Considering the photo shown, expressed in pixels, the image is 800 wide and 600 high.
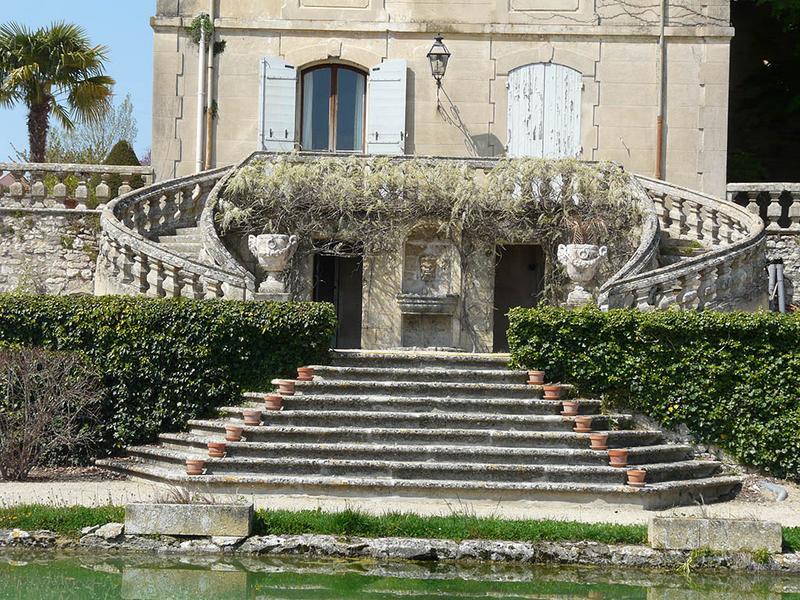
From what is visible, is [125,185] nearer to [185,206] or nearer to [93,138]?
[185,206]

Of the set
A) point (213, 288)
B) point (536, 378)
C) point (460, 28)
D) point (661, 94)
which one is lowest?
point (536, 378)

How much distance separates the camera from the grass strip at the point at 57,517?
1027cm

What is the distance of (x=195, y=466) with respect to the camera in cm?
1243

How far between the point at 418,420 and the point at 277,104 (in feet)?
28.2

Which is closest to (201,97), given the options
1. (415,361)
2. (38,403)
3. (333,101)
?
(333,101)

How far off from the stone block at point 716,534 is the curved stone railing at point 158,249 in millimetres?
6710

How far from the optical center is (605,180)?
17.9m

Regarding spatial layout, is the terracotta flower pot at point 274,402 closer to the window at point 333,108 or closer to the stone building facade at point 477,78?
the stone building facade at point 477,78

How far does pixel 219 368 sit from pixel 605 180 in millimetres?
6902

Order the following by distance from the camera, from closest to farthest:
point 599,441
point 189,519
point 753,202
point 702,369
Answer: point 189,519 < point 599,441 < point 702,369 < point 753,202

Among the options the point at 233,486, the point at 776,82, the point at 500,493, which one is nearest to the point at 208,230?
Result: the point at 233,486

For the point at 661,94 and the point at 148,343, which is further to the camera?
the point at 661,94

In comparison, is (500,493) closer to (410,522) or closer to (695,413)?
(410,522)

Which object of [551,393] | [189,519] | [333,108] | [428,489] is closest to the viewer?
[189,519]
